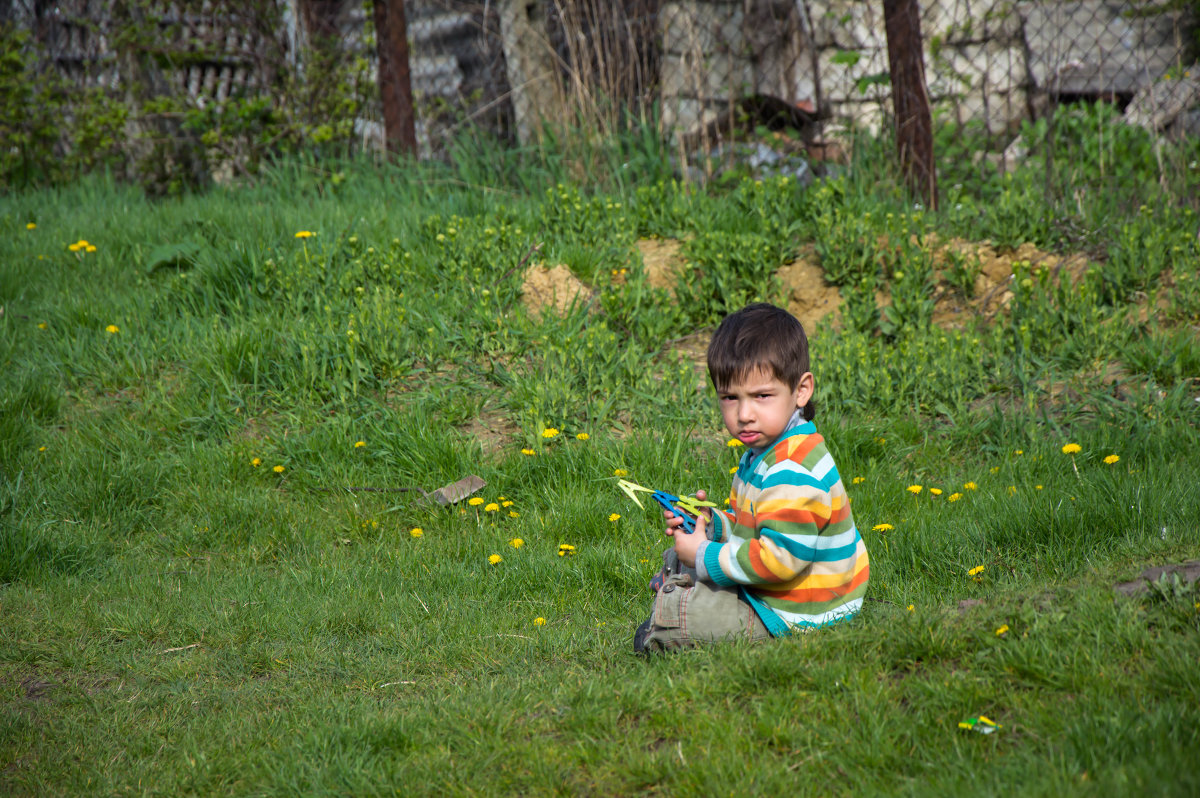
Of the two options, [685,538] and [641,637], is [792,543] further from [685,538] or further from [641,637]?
[641,637]

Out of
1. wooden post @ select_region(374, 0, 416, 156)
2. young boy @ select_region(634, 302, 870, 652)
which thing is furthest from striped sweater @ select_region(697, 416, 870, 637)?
wooden post @ select_region(374, 0, 416, 156)

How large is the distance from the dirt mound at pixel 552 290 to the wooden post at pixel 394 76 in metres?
2.56

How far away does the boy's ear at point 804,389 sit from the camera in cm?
279

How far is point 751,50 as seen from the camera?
34.1 feet

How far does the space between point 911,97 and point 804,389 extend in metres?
4.41

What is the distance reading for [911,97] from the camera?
6434 millimetres

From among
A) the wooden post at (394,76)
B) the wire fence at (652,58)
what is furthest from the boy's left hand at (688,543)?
the wooden post at (394,76)

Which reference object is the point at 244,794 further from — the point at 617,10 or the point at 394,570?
the point at 617,10

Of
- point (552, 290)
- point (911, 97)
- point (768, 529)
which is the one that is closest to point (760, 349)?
point (768, 529)

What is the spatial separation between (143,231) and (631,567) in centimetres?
499

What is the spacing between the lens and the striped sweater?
2617 millimetres

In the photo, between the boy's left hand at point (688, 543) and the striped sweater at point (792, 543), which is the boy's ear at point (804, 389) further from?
the boy's left hand at point (688, 543)

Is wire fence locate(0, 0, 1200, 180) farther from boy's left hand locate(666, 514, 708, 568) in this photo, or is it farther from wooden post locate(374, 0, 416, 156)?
boy's left hand locate(666, 514, 708, 568)

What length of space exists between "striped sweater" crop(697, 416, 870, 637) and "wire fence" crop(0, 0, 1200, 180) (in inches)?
194
